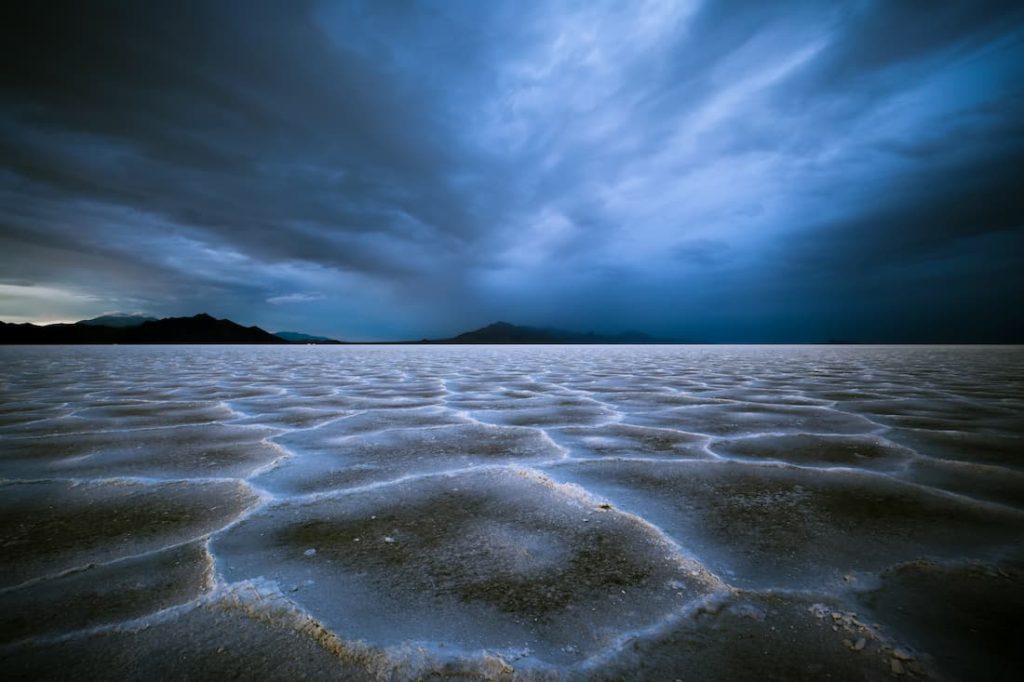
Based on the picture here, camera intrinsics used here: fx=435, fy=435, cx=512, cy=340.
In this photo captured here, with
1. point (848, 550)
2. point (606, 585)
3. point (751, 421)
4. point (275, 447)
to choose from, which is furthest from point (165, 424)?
point (751, 421)

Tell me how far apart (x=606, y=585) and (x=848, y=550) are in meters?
0.79

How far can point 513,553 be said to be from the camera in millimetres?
1302

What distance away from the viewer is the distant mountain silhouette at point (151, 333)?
6681cm

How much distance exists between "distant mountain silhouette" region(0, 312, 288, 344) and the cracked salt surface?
8536 centimetres

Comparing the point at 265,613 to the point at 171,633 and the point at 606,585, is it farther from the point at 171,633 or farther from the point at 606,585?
the point at 606,585

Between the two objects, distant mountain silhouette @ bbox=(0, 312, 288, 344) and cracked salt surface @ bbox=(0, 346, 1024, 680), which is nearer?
cracked salt surface @ bbox=(0, 346, 1024, 680)

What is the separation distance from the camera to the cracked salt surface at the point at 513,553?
88 cm

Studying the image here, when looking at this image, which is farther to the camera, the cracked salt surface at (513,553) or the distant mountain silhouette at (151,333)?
the distant mountain silhouette at (151,333)

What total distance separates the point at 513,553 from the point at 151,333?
110 m

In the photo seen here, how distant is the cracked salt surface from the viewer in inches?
34.7

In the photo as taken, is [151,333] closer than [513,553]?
No

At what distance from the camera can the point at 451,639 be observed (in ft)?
3.02

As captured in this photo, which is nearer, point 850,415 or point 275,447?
point 275,447

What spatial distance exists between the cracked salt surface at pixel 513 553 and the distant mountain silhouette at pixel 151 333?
85.4 metres
